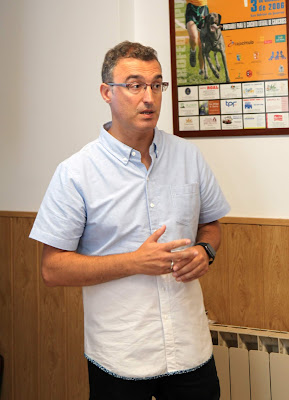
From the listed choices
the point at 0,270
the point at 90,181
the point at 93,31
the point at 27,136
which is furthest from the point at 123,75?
the point at 0,270

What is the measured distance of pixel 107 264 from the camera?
173 cm

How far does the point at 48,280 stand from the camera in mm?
1801

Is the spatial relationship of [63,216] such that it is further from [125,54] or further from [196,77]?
[196,77]

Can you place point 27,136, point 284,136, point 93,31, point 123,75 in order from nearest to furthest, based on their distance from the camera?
point 123,75 → point 284,136 → point 93,31 → point 27,136

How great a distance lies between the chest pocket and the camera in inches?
72.5

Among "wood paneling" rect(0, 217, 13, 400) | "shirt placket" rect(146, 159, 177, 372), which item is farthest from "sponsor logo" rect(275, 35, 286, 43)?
"wood paneling" rect(0, 217, 13, 400)

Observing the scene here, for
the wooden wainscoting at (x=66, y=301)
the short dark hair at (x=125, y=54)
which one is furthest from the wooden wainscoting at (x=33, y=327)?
the short dark hair at (x=125, y=54)

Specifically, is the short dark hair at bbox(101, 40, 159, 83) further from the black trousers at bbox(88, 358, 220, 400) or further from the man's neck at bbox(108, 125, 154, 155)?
the black trousers at bbox(88, 358, 220, 400)

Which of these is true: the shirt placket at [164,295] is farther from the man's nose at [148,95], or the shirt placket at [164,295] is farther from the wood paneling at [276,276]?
the wood paneling at [276,276]

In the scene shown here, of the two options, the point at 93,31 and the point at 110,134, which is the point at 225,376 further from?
the point at 93,31

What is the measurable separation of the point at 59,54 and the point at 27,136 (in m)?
0.46

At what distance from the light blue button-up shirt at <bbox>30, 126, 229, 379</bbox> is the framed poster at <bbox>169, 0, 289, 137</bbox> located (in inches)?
30.7

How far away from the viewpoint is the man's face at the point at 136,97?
177 centimetres

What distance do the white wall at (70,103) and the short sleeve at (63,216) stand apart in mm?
968
